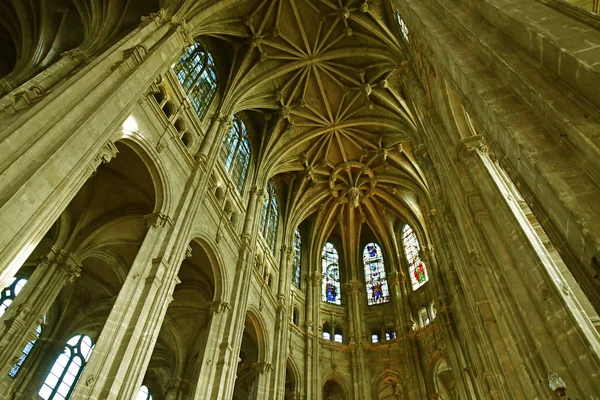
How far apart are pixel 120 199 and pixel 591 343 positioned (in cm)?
1495

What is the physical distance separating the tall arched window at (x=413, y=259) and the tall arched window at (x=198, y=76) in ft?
44.8

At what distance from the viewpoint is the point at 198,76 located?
17.9 meters

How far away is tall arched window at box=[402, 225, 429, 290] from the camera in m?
23.7

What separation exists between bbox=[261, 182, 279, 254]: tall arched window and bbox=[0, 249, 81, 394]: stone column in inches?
370

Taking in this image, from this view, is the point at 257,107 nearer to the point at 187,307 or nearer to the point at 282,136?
the point at 282,136

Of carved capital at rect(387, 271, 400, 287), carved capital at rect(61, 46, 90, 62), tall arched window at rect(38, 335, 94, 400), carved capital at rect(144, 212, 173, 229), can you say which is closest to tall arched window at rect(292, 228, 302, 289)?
carved capital at rect(387, 271, 400, 287)

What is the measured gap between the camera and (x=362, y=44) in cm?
2089

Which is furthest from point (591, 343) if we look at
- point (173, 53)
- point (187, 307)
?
point (187, 307)

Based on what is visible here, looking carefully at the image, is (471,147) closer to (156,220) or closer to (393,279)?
(156,220)

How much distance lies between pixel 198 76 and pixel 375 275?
15.3 m

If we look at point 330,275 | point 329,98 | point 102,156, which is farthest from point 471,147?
point 330,275

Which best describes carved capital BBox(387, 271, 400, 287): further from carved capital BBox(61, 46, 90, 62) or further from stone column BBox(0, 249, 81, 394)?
carved capital BBox(61, 46, 90, 62)

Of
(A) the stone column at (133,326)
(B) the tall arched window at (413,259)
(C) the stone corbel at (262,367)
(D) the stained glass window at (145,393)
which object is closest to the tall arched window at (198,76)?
(A) the stone column at (133,326)

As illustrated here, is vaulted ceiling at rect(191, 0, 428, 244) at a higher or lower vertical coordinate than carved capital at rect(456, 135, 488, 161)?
higher
